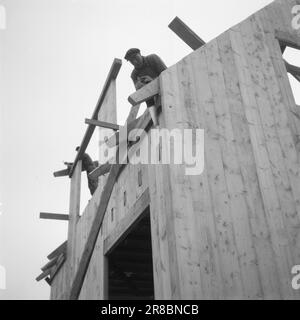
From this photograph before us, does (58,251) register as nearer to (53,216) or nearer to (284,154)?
(53,216)

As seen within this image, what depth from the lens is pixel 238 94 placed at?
23.0ft

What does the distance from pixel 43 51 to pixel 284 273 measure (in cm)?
1915

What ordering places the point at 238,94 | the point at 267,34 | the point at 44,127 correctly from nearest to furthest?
the point at 238,94, the point at 267,34, the point at 44,127

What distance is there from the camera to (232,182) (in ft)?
20.2

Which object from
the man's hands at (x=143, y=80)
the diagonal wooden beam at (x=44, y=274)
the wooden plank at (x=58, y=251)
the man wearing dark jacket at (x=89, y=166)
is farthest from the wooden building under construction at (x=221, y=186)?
the diagonal wooden beam at (x=44, y=274)

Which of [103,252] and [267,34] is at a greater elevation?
[267,34]

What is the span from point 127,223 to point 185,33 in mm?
3442

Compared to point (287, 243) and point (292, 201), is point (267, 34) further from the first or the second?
point (287, 243)

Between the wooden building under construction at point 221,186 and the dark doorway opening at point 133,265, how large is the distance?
4 centimetres

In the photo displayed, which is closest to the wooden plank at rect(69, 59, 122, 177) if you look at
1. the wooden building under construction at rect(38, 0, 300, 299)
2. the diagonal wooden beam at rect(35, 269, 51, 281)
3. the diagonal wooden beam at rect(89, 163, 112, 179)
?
the wooden building under construction at rect(38, 0, 300, 299)

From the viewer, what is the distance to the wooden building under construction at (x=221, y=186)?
5.60 meters
